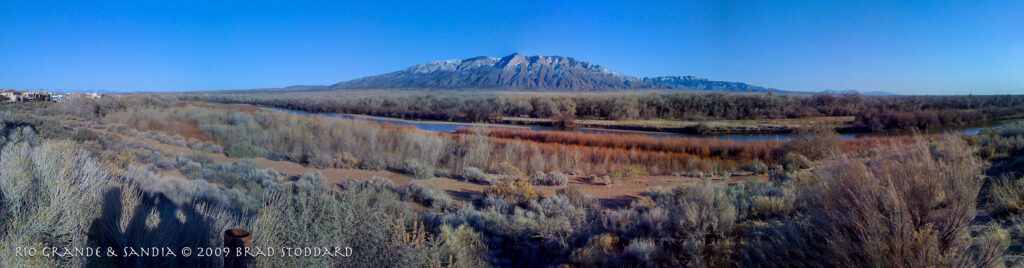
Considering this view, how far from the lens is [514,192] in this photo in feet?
25.8

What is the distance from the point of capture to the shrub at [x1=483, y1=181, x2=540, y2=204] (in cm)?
755

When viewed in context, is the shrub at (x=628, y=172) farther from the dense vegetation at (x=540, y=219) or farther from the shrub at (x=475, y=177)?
the shrub at (x=475, y=177)

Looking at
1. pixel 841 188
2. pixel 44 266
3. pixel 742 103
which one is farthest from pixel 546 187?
pixel 742 103

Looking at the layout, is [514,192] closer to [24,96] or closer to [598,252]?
[598,252]

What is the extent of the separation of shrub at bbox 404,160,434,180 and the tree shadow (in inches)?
227

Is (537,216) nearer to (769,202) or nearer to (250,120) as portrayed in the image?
(769,202)

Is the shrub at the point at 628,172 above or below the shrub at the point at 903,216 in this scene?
below

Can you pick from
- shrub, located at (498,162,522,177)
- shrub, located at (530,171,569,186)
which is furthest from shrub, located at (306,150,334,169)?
shrub, located at (530,171,569,186)

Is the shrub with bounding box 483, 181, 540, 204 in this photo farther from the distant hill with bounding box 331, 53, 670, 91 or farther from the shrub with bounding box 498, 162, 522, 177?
the distant hill with bounding box 331, 53, 670, 91

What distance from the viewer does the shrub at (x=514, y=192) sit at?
24.8ft

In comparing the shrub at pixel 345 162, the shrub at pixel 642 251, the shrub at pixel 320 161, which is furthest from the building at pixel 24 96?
the shrub at pixel 642 251

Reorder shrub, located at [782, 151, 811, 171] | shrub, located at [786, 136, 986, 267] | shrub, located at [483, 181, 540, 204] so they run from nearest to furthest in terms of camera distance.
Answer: shrub, located at [786, 136, 986, 267] < shrub, located at [483, 181, 540, 204] < shrub, located at [782, 151, 811, 171]

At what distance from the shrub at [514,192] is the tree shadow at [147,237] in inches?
173

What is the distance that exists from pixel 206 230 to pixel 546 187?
6.51 metres
